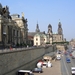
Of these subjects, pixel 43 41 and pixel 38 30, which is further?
pixel 38 30

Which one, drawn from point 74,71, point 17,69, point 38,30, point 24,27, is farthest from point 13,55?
point 38,30

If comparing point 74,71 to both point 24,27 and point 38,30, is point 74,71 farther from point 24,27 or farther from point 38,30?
point 38,30

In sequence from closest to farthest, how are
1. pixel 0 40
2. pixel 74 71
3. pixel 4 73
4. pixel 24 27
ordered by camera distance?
pixel 4 73 → pixel 74 71 → pixel 0 40 → pixel 24 27

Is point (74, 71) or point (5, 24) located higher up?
point (5, 24)

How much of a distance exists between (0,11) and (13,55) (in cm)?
2360

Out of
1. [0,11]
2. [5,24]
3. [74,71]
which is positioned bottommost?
[74,71]

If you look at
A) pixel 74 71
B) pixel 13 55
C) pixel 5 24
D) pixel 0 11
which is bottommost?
pixel 74 71

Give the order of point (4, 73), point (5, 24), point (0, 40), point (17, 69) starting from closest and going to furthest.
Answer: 1. point (4, 73)
2. point (17, 69)
3. point (0, 40)
4. point (5, 24)

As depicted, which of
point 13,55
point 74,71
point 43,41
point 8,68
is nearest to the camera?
point 8,68

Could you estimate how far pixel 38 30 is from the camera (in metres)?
184

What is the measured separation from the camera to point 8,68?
3112 centimetres

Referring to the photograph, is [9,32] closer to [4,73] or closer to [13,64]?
[13,64]

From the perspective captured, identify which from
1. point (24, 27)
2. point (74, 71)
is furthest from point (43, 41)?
point (74, 71)

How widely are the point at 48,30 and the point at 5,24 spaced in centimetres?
14320
